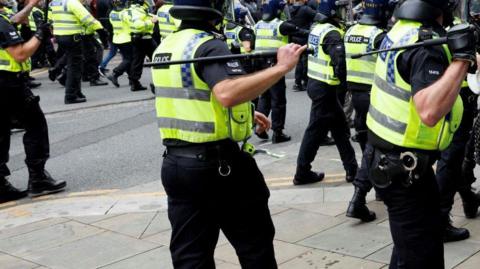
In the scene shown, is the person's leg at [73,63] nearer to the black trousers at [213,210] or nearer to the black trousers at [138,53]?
the black trousers at [138,53]

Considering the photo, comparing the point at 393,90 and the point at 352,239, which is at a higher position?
the point at 393,90

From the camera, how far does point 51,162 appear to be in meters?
8.34

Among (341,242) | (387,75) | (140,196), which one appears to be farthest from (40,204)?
(387,75)

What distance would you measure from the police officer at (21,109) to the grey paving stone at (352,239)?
3.07 meters

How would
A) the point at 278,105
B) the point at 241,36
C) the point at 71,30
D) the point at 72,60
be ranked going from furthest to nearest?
the point at 71,30 → the point at 72,60 → the point at 241,36 → the point at 278,105

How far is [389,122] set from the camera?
3393 millimetres

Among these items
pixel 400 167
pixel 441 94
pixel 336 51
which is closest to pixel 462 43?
pixel 441 94

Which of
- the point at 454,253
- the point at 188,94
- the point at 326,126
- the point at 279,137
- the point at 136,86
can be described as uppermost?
the point at 188,94

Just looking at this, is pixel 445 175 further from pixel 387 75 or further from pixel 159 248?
pixel 159 248

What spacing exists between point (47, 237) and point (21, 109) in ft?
5.49

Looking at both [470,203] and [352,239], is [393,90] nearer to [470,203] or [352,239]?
[352,239]

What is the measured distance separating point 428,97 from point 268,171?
14.9 ft

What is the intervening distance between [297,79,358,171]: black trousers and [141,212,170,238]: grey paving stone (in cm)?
150

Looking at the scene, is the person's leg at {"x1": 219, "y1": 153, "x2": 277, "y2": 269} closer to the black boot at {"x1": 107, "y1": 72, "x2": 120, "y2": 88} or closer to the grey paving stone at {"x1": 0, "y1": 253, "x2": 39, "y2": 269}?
the grey paving stone at {"x1": 0, "y1": 253, "x2": 39, "y2": 269}
